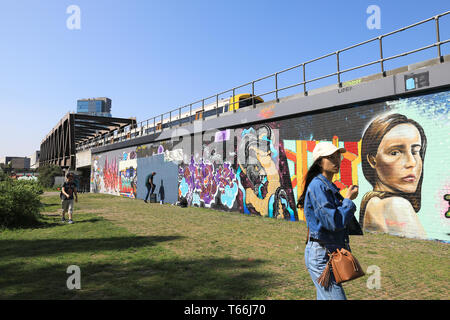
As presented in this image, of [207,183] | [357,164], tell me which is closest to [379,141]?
[357,164]

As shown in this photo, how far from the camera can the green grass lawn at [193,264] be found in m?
4.38

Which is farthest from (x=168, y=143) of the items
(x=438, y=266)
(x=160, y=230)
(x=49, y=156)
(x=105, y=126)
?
(x=49, y=156)

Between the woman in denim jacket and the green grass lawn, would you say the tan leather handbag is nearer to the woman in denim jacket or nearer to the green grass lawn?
the woman in denim jacket

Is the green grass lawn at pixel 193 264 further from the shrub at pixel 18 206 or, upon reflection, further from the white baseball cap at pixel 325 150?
the white baseball cap at pixel 325 150

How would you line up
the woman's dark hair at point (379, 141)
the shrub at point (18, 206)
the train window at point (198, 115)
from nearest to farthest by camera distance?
the woman's dark hair at point (379, 141), the shrub at point (18, 206), the train window at point (198, 115)

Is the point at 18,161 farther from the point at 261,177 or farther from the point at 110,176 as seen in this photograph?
the point at 261,177

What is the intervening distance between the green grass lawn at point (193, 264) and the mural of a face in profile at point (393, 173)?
622 mm

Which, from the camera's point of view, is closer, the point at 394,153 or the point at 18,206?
the point at 394,153

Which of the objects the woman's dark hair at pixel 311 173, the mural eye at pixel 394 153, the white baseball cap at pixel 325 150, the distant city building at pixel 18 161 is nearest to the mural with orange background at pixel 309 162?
the mural eye at pixel 394 153

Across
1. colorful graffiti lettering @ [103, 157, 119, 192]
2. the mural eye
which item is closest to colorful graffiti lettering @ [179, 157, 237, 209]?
the mural eye

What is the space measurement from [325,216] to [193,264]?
3996mm

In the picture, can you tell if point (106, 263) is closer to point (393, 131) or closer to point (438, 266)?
point (438, 266)

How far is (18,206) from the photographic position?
35.6ft

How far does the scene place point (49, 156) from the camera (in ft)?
243
